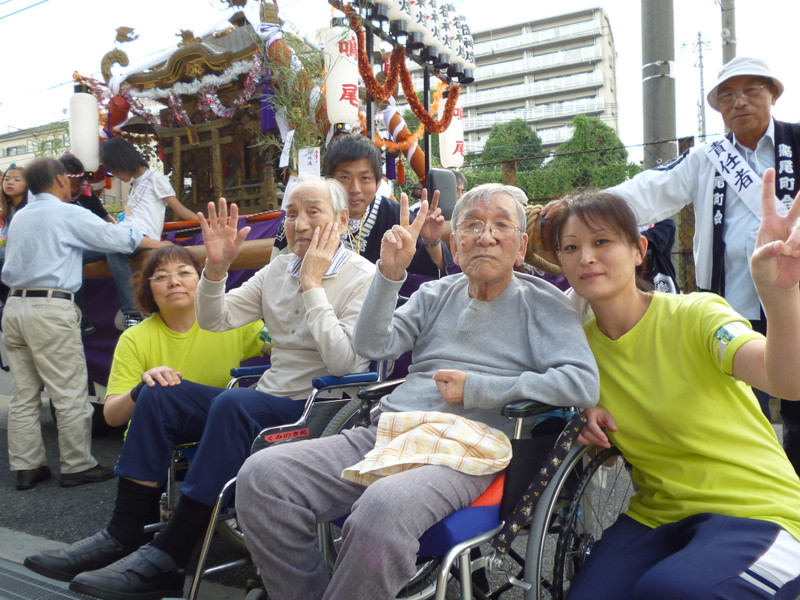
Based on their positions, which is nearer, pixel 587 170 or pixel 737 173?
pixel 737 173

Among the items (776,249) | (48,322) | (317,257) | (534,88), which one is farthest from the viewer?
(534,88)

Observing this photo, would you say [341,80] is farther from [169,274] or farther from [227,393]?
[227,393]

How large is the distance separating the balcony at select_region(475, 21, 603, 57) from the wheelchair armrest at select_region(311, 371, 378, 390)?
57050 mm

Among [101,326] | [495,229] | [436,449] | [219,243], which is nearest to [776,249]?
[495,229]

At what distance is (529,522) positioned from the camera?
158 centimetres

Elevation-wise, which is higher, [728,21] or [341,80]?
[728,21]

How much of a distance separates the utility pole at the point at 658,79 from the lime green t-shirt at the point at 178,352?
353cm

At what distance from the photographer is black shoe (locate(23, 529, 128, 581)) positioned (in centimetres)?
219

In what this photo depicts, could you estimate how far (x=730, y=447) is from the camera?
1484 millimetres

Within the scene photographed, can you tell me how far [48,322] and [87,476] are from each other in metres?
0.99

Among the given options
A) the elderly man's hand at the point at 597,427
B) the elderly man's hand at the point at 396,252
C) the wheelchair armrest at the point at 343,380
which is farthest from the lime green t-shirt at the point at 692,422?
the wheelchair armrest at the point at 343,380

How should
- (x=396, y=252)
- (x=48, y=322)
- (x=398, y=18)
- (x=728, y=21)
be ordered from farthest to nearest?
(x=728, y=21) → (x=398, y=18) → (x=48, y=322) → (x=396, y=252)

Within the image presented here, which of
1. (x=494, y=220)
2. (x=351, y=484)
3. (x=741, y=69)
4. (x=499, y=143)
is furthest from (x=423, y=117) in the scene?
(x=499, y=143)

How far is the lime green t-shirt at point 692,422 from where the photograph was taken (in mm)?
1440
